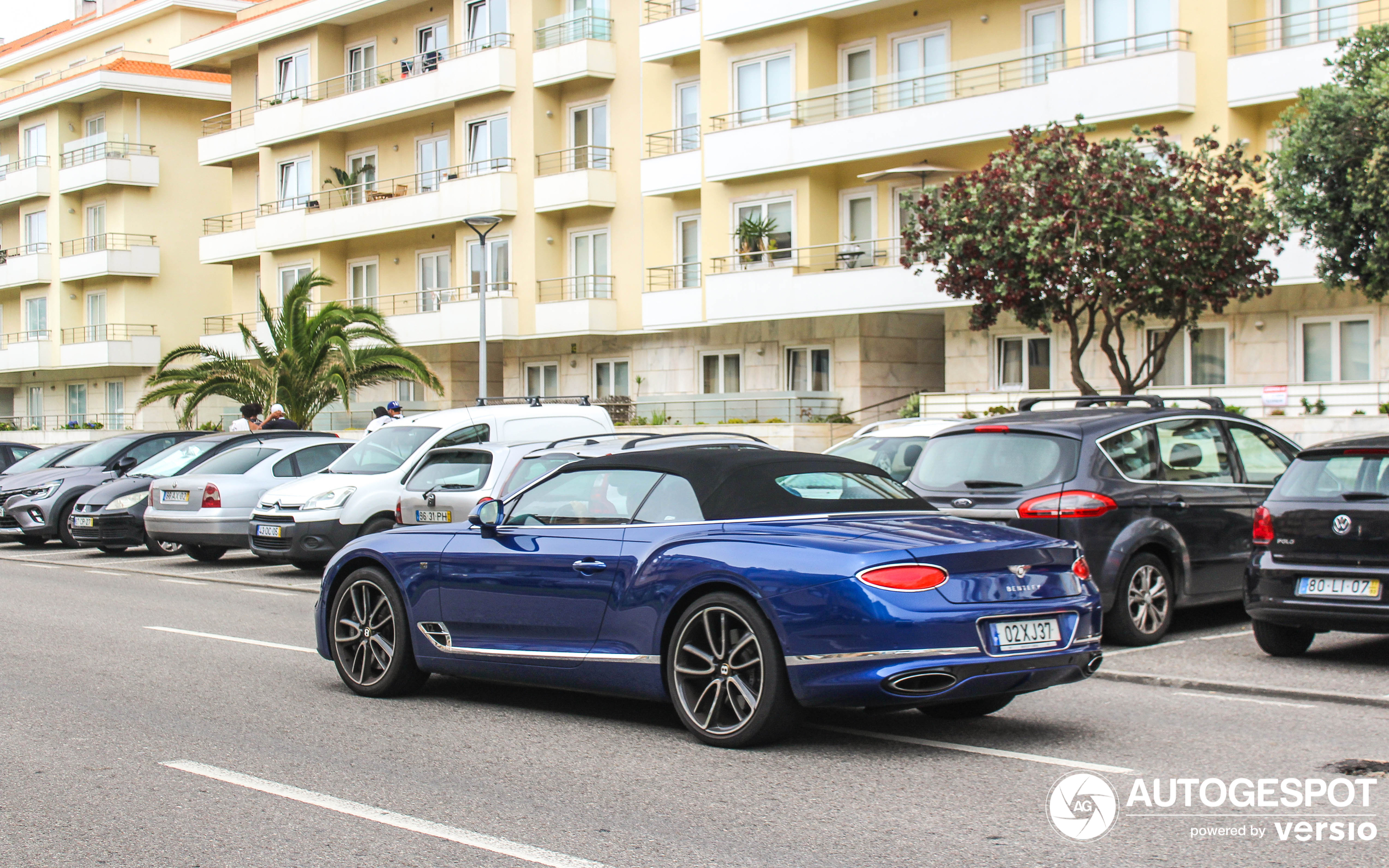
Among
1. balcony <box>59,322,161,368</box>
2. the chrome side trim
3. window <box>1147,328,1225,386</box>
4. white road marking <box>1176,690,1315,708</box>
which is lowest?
white road marking <box>1176,690,1315,708</box>

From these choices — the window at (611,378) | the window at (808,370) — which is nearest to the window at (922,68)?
the window at (808,370)

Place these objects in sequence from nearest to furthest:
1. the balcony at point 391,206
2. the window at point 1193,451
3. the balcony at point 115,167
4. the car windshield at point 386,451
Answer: the window at point 1193,451, the car windshield at point 386,451, the balcony at point 391,206, the balcony at point 115,167

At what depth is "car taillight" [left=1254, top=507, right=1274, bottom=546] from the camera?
10086 mm

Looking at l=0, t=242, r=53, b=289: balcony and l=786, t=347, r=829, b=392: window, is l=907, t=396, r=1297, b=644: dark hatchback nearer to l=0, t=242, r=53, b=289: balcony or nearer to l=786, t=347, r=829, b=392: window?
l=786, t=347, r=829, b=392: window

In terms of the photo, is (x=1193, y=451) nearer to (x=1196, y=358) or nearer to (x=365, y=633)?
(x=365, y=633)

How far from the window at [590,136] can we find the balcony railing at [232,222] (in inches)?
570

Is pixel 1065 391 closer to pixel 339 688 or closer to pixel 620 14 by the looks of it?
pixel 620 14

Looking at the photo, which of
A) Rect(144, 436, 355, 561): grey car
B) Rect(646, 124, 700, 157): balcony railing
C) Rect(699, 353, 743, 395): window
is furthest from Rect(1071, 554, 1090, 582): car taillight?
Rect(646, 124, 700, 157): balcony railing

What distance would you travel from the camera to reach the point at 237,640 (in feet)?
38.2

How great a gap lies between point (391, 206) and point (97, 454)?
701 inches

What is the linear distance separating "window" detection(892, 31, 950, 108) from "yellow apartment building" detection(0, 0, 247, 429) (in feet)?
105

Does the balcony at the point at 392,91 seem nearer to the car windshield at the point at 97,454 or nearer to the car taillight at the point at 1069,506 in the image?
the car windshield at the point at 97,454

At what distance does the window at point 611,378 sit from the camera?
1455 inches

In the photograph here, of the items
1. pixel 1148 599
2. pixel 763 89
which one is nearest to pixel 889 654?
pixel 1148 599
